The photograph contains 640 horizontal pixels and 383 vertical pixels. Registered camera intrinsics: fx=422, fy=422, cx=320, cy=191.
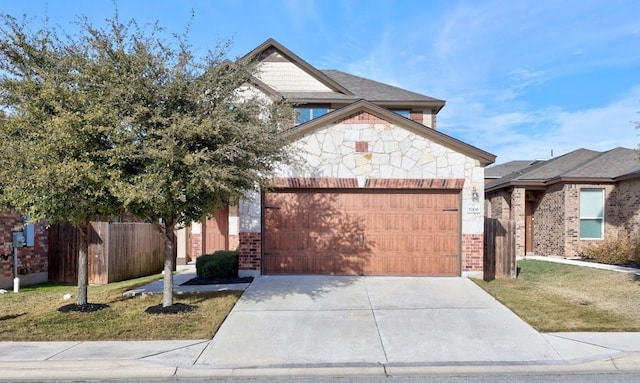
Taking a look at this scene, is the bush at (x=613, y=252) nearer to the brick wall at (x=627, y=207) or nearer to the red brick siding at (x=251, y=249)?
the brick wall at (x=627, y=207)

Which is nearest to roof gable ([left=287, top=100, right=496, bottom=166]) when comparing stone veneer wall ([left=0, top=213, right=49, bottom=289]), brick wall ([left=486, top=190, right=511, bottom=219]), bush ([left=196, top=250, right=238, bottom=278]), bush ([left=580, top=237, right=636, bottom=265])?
bush ([left=196, top=250, right=238, bottom=278])

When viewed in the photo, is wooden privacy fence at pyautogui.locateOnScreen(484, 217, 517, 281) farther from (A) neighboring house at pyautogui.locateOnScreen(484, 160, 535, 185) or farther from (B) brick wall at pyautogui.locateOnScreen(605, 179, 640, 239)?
(A) neighboring house at pyautogui.locateOnScreen(484, 160, 535, 185)

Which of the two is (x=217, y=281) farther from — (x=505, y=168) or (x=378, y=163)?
(x=505, y=168)

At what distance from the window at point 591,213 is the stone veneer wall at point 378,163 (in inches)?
302

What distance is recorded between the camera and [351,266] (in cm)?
1126

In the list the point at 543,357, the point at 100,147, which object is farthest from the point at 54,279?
the point at 543,357

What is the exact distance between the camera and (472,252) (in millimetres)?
11055

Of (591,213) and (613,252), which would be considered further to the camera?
(591,213)

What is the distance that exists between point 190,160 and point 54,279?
8646 millimetres

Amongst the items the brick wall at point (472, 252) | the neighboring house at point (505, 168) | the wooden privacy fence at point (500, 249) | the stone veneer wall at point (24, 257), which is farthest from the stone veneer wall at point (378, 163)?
the neighboring house at point (505, 168)

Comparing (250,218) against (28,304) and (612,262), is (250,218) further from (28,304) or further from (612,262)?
(612,262)

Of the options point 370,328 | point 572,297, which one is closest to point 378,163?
point 370,328

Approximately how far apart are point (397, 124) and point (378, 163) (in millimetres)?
1171

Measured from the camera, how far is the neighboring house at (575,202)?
50.9 ft
